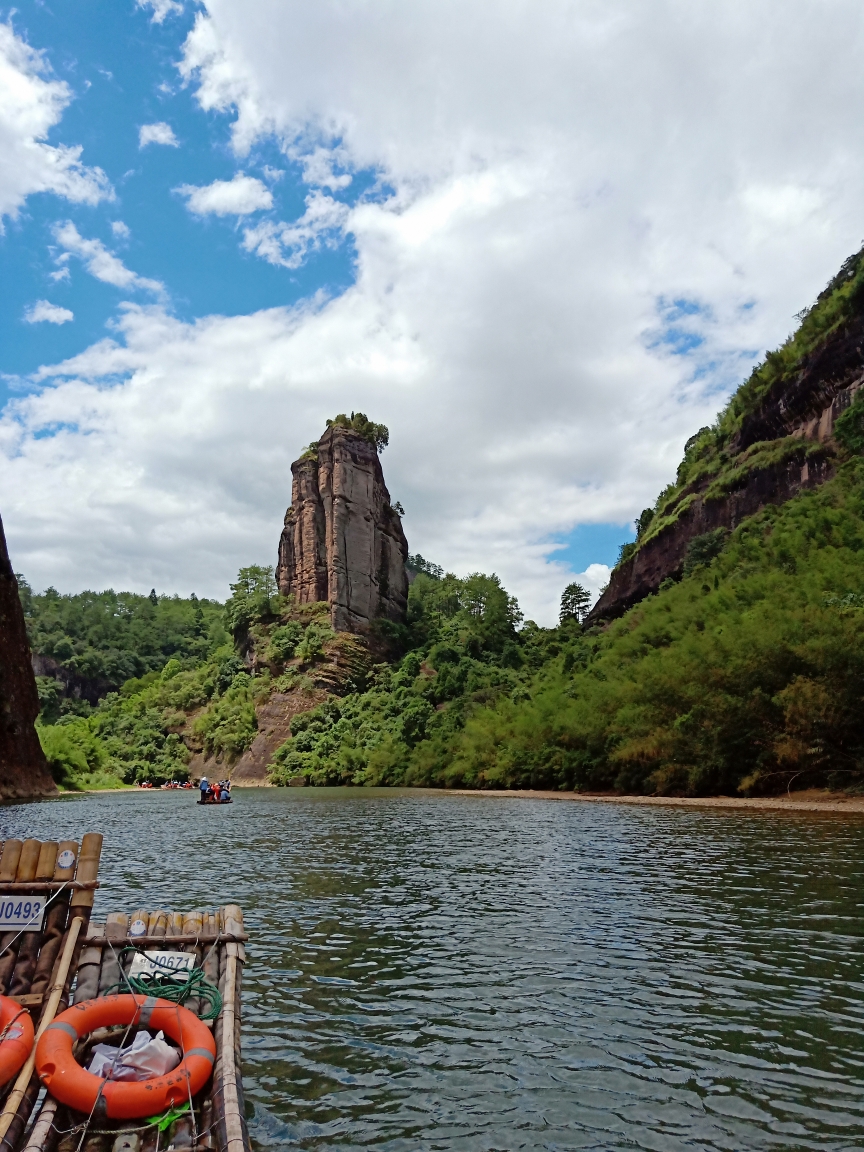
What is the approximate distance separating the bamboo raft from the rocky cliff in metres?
55.7

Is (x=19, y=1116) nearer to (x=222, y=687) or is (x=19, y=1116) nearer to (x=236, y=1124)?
(x=236, y=1124)

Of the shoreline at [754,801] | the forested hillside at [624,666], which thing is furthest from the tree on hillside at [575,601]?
the shoreline at [754,801]

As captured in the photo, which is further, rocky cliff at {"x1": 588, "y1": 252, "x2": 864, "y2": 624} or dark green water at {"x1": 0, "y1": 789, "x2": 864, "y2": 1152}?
rocky cliff at {"x1": 588, "y1": 252, "x2": 864, "y2": 624}

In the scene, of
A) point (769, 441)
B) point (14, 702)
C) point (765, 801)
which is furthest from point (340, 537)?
point (765, 801)

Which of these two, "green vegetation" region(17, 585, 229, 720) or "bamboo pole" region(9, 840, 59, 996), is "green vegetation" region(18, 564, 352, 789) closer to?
"green vegetation" region(17, 585, 229, 720)

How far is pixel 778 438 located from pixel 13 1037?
64.7 m

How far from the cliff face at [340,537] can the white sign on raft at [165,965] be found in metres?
89.3

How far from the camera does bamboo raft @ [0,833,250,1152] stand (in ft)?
15.8

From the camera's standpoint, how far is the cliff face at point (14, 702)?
130 feet

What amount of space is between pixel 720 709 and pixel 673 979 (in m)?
24.8

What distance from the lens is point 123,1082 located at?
16.9 ft

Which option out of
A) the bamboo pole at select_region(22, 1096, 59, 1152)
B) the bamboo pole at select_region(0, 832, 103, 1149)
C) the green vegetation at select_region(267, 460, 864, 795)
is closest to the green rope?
the bamboo pole at select_region(0, 832, 103, 1149)

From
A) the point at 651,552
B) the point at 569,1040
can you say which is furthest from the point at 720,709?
the point at 651,552

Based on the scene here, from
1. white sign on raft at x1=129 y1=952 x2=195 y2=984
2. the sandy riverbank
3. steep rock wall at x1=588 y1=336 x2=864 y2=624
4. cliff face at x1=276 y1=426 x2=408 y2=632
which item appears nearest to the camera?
white sign on raft at x1=129 y1=952 x2=195 y2=984
